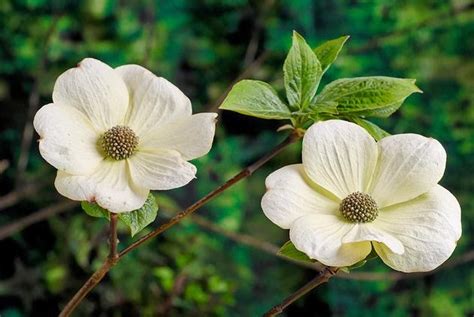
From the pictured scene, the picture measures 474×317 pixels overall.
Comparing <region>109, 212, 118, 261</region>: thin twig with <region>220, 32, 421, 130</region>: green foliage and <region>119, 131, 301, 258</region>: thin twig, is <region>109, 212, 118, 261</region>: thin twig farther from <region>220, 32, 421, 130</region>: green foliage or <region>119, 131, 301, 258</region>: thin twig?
<region>220, 32, 421, 130</region>: green foliage

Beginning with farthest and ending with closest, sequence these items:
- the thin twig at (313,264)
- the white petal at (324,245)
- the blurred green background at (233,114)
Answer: the blurred green background at (233,114) < the thin twig at (313,264) < the white petal at (324,245)

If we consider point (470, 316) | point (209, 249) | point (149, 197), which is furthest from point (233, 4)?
point (149, 197)

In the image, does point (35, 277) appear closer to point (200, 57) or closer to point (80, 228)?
point (80, 228)

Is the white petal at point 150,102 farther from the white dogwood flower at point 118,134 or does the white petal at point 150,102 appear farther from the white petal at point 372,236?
the white petal at point 372,236

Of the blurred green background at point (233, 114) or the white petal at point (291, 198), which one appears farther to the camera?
the blurred green background at point (233, 114)

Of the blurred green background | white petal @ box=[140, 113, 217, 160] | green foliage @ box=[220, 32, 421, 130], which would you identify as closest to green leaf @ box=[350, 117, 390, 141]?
green foliage @ box=[220, 32, 421, 130]

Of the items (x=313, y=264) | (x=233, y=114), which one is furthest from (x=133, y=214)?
(x=233, y=114)

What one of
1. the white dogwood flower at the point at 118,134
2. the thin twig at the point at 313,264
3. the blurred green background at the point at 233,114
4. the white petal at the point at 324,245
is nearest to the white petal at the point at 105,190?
the white dogwood flower at the point at 118,134
